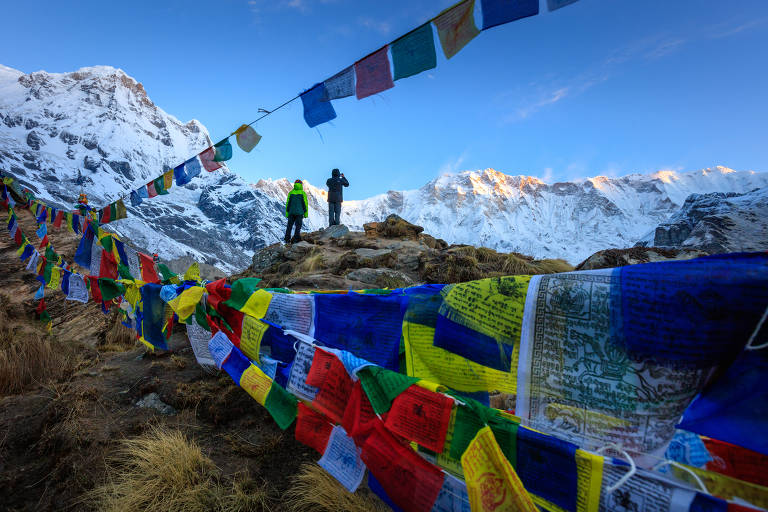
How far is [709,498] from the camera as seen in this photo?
2.47ft

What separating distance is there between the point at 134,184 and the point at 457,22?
17999cm

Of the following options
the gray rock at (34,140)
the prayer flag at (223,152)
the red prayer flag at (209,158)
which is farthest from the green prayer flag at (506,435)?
the gray rock at (34,140)

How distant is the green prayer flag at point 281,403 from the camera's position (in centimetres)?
169

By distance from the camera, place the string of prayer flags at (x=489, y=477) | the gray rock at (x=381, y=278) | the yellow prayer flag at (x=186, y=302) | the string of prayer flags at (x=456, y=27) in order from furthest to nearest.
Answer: the gray rock at (x=381, y=278) < the string of prayer flags at (x=456, y=27) < the yellow prayer flag at (x=186, y=302) < the string of prayer flags at (x=489, y=477)

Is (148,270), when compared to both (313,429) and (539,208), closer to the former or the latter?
(313,429)

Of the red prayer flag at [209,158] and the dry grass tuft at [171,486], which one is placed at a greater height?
the red prayer flag at [209,158]

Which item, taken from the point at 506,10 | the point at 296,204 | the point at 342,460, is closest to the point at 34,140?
the point at 296,204

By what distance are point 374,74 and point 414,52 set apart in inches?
22.9

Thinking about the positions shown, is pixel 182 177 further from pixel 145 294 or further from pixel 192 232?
pixel 192 232

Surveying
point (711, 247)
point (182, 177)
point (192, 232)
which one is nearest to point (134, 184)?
point (192, 232)

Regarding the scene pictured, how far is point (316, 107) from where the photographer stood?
4.65 metres

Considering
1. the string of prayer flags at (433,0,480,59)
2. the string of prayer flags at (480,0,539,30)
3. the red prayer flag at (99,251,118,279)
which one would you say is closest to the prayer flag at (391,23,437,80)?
the string of prayer flags at (433,0,480,59)

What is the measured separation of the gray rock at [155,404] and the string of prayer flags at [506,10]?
188 inches

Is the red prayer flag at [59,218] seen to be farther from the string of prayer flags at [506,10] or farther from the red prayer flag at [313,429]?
the string of prayer flags at [506,10]
